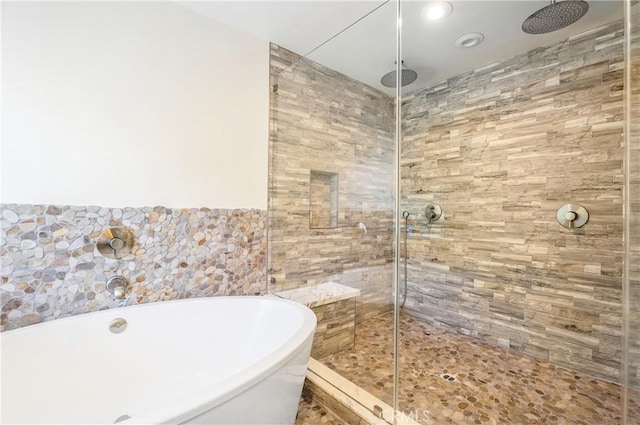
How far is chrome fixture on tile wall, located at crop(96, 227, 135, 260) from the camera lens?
1.55 meters

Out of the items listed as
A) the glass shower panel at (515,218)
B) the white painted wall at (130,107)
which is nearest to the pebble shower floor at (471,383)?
the glass shower panel at (515,218)

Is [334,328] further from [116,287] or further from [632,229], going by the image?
[632,229]

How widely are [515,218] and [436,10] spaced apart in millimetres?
1621

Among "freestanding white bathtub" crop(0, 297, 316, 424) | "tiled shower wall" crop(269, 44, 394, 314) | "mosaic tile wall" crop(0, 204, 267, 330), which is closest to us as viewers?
"freestanding white bathtub" crop(0, 297, 316, 424)

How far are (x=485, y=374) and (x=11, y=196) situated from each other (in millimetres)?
2933

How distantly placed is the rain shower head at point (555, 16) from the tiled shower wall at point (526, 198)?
0.88 ft

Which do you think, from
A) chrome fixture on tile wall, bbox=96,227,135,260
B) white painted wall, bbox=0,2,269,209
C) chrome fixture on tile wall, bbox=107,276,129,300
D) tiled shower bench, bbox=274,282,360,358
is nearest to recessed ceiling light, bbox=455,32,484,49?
white painted wall, bbox=0,2,269,209

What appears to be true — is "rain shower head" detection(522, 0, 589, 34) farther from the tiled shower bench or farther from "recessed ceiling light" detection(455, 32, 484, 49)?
the tiled shower bench

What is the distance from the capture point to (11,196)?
132 centimetres

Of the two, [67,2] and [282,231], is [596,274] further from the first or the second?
[67,2]

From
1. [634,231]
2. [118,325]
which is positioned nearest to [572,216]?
[634,231]

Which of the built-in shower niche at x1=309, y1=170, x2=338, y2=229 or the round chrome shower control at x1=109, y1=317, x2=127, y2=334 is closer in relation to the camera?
the round chrome shower control at x1=109, y1=317, x2=127, y2=334

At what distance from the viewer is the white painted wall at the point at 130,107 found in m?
1.37

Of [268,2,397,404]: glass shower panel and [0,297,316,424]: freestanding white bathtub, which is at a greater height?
[268,2,397,404]: glass shower panel
